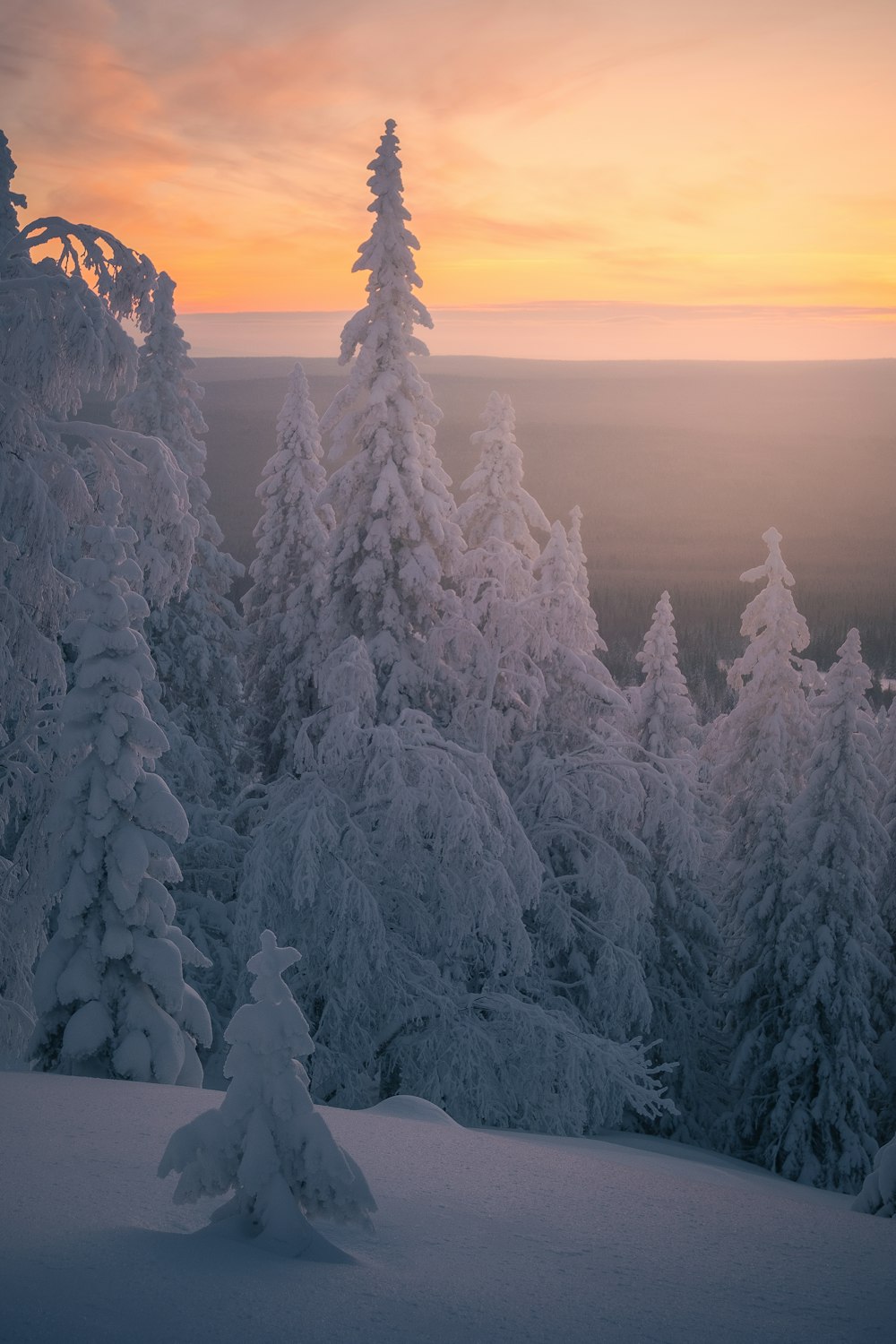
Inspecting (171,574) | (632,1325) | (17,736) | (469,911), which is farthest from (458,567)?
(632,1325)

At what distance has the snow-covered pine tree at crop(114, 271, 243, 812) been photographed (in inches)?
966

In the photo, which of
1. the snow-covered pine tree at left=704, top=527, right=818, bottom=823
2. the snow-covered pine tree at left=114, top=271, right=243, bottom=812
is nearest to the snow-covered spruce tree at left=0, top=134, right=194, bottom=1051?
the snow-covered pine tree at left=114, top=271, right=243, bottom=812

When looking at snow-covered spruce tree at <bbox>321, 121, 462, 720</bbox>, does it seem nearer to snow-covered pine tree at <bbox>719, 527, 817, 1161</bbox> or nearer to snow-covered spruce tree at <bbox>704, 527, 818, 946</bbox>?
snow-covered pine tree at <bbox>719, 527, 817, 1161</bbox>

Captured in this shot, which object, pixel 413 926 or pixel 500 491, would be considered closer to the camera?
pixel 413 926

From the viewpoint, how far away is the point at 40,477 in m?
10.7

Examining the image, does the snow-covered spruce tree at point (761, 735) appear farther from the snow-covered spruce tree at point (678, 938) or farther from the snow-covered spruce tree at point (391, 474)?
the snow-covered spruce tree at point (391, 474)

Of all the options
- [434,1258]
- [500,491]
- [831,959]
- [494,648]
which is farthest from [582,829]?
[434,1258]

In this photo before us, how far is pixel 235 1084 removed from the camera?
564cm

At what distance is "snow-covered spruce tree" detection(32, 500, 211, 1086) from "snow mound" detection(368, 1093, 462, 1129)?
2370 mm

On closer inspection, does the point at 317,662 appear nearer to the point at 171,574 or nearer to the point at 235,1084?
the point at 171,574

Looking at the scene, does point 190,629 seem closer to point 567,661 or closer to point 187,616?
point 187,616

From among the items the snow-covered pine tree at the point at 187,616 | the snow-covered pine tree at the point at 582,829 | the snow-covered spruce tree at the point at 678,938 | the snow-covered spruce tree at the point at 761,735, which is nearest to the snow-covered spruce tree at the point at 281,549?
the snow-covered pine tree at the point at 187,616

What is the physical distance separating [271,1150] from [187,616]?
20.6m

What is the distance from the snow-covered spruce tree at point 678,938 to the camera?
82.1 feet
